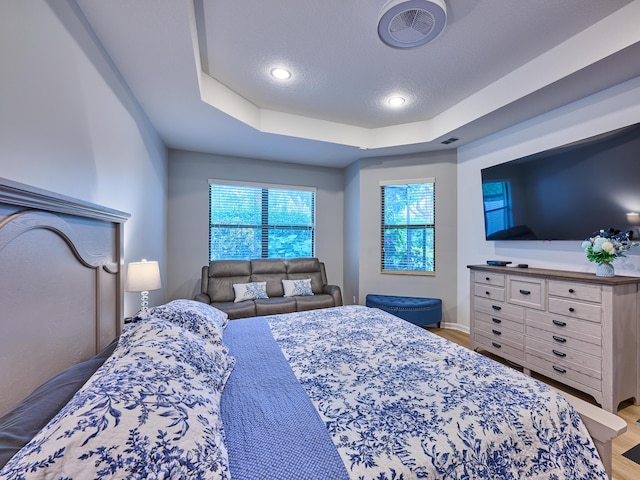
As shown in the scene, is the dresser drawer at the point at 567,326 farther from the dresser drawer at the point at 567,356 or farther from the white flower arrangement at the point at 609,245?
the white flower arrangement at the point at 609,245

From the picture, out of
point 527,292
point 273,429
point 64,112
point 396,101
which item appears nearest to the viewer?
point 273,429

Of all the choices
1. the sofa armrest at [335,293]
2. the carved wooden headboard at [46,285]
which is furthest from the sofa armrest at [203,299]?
the carved wooden headboard at [46,285]

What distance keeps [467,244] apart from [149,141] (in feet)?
13.5

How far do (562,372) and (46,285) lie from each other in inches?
133

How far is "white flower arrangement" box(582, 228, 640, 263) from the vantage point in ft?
6.93

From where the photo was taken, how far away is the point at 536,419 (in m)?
1.01

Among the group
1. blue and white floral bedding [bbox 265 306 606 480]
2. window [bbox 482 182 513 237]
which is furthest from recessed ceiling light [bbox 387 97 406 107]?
blue and white floral bedding [bbox 265 306 606 480]

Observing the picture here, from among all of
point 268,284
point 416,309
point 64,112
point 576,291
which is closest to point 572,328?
point 576,291

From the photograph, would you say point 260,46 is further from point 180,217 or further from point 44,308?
point 180,217

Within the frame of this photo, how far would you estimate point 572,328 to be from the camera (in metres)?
2.21

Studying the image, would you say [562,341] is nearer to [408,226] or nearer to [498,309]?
[498,309]

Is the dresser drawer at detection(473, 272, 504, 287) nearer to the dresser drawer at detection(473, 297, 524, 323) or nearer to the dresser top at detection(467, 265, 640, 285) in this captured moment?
the dresser top at detection(467, 265, 640, 285)

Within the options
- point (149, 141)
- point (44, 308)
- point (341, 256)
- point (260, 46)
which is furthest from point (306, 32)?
point (341, 256)

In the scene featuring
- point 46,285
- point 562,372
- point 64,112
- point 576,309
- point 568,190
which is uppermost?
point 64,112
